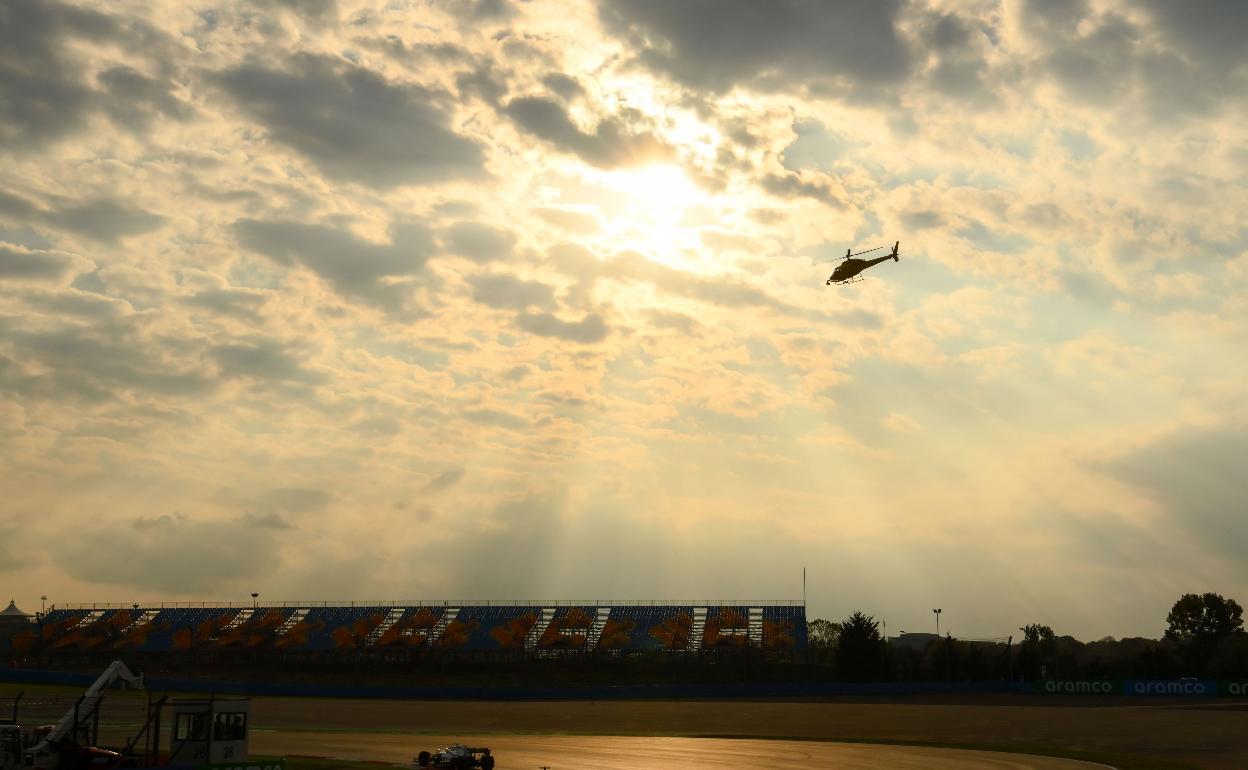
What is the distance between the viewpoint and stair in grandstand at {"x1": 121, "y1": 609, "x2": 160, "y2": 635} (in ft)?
529

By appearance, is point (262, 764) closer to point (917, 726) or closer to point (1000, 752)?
point (1000, 752)

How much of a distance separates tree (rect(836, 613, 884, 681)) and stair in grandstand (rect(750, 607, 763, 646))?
1145 cm

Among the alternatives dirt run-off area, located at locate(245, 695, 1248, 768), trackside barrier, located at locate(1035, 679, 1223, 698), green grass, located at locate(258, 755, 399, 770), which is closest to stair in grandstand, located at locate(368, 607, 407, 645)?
dirt run-off area, located at locate(245, 695, 1248, 768)

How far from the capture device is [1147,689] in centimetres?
11044

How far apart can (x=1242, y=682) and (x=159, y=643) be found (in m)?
131

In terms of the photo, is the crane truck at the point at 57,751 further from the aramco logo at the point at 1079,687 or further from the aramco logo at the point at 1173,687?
the aramco logo at the point at 1173,687

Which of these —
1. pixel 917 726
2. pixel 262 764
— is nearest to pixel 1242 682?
pixel 917 726

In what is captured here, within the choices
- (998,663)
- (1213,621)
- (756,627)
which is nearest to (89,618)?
(756,627)

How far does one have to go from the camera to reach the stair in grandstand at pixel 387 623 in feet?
483

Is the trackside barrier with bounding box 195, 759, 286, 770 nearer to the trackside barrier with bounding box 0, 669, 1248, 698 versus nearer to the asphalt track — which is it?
the asphalt track

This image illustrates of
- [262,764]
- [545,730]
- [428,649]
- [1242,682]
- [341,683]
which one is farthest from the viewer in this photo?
[428,649]

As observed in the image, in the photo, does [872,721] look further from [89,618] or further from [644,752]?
[89,618]

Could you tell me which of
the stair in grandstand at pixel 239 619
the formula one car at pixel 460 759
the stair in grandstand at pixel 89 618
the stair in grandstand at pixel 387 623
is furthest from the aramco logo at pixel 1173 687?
the stair in grandstand at pixel 89 618

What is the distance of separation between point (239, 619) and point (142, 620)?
1607 centimetres
